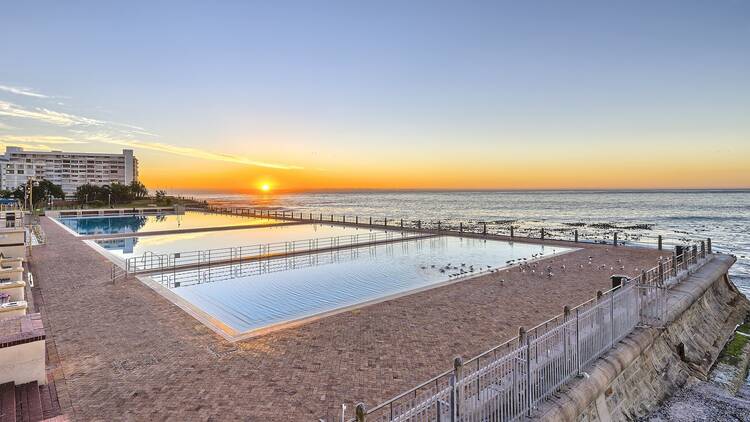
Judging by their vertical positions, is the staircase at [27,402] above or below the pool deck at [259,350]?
above

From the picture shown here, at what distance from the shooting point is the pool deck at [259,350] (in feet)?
20.0

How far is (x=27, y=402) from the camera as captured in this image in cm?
580

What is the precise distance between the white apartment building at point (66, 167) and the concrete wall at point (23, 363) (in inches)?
5551

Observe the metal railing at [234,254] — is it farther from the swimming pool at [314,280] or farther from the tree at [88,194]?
the tree at [88,194]

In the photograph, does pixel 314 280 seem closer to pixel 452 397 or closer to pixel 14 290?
pixel 14 290

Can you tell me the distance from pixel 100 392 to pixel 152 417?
57.1 inches

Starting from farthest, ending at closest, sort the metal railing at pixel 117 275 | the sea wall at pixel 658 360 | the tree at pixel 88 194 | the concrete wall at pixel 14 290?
1. the tree at pixel 88 194
2. the metal railing at pixel 117 275
3. the concrete wall at pixel 14 290
4. the sea wall at pixel 658 360

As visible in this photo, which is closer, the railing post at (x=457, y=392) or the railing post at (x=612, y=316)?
the railing post at (x=457, y=392)

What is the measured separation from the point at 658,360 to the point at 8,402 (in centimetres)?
1220

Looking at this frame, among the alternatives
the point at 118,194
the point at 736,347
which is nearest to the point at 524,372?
the point at 736,347

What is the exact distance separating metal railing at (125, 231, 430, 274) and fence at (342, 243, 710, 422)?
14428 millimetres

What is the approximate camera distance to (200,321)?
10031mm

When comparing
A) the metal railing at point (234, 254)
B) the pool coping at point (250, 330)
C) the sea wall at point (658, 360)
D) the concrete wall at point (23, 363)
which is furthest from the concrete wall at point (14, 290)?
the sea wall at point (658, 360)

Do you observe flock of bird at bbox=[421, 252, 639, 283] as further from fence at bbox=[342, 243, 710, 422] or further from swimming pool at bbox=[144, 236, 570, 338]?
fence at bbox=[342, 243, 710, 422]
